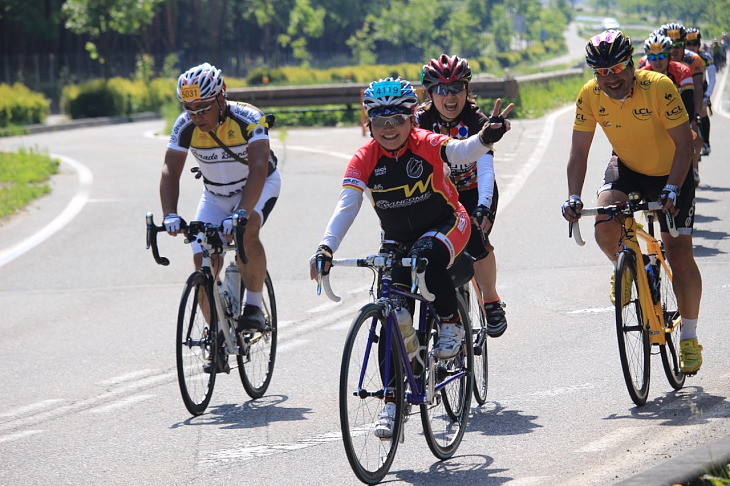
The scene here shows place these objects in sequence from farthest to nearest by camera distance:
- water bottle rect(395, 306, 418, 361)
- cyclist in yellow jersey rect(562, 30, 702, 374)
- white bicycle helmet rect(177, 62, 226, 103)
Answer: white bicycle helmet rect(177, 62, 226, 103)
cyclist in yellow jersey rect(562, 30, 702, 374)
water bottle rect(395, 306, 418, 361)

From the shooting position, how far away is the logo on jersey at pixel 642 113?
6711mm

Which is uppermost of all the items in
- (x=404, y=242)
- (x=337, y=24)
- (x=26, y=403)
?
(x=337, y=24)

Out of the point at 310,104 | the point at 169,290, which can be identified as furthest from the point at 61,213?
the point at 310,104

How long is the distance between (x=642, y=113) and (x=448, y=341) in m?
1.92

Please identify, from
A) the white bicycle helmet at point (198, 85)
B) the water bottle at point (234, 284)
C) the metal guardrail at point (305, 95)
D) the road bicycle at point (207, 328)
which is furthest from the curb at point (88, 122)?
the road bicycle at point (207, 328)

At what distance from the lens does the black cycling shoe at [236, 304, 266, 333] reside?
7523mm

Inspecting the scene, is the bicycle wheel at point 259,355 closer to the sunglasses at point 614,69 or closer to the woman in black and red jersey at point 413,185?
the woman in black and red jersey at point 413,185

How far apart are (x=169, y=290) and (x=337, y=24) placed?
313 ft

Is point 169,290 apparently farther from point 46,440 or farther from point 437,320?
point 437,320

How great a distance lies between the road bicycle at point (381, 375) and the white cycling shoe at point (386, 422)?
2cm

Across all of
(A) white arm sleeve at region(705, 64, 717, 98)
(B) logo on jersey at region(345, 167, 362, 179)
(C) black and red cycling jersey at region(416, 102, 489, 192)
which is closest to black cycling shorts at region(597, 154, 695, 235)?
(C) black and red cycling jersey at region(416, 102, 489, 192)

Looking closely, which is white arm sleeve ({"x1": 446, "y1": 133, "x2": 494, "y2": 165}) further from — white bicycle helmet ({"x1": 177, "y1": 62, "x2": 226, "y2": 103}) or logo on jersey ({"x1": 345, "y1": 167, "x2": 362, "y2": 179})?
white bicycle helmet ({"x1": 177, "y1": 62, "x2": 226, "y2": 103})

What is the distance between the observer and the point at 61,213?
53.8 ft

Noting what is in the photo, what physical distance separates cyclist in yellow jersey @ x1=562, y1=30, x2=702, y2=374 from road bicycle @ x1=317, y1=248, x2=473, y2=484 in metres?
1.39
